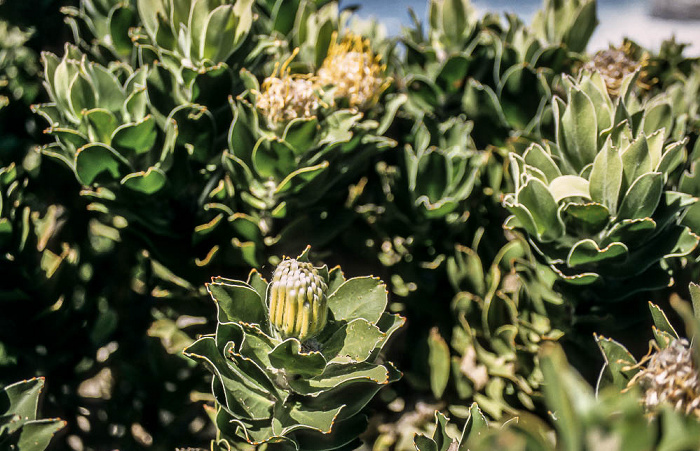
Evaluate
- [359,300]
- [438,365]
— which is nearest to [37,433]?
[359,300]

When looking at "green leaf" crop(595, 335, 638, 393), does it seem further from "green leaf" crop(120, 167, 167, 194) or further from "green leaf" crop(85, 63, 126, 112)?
"green leaf" crop(85, 63, 126, 112)

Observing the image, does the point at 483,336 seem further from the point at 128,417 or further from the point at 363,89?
the point at 128,417

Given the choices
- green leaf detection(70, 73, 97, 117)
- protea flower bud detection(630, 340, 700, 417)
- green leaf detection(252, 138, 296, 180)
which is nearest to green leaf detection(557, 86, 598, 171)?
protea flower bud detection(630, 340, 700, 417)

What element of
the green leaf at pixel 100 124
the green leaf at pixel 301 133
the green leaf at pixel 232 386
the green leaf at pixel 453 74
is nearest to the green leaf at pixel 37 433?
the green leaf at pixel 232 386

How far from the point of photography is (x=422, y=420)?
1299 millimetres

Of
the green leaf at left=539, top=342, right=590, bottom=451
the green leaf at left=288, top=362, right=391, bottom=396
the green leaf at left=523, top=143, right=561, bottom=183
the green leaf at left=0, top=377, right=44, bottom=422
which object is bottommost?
the green leaf at left=0, top=377, right=44, bottom=422

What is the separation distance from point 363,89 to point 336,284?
0.52 meters

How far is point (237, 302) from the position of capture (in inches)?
35.2

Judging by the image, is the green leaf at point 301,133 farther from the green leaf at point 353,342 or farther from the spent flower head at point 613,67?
the spent flower head at point 613,67

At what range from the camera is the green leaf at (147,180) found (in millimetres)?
1041

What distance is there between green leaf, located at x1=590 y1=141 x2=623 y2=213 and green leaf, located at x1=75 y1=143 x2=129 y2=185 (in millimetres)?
840

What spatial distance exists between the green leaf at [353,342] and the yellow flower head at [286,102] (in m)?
0.45

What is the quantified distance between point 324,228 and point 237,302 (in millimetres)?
425

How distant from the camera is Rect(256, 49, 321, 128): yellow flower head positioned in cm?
112
